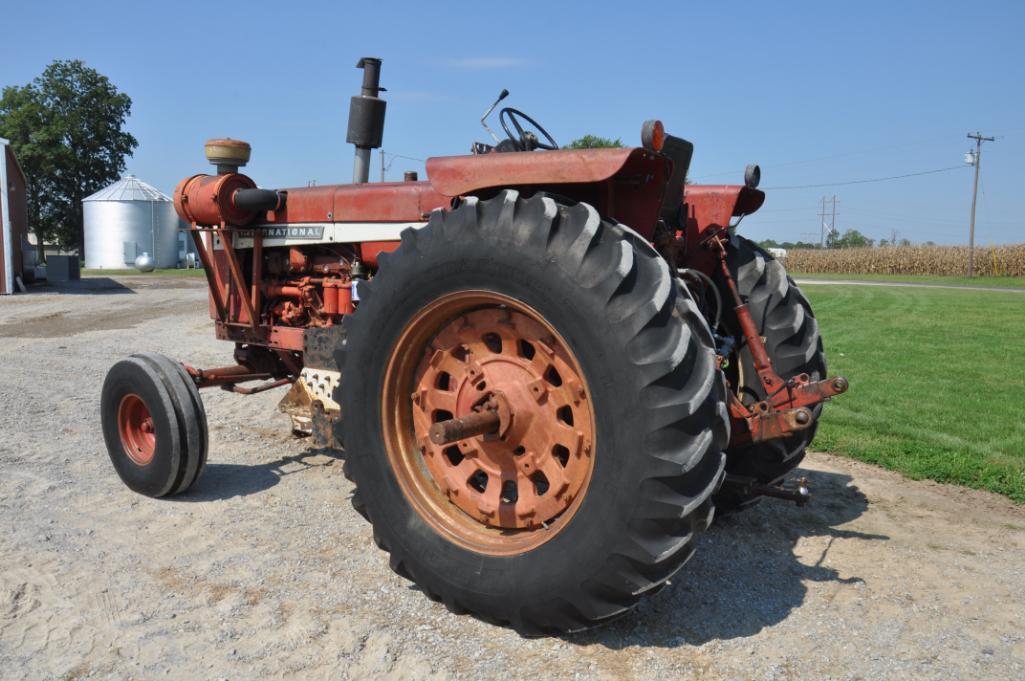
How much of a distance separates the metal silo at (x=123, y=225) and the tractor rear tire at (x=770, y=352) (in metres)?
37.9

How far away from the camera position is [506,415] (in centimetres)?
295

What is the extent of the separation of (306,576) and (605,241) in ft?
6.25

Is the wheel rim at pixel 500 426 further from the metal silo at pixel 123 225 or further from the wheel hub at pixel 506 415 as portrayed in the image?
the metal silo at pixel 123 225

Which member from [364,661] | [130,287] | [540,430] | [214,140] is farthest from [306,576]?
[130,287]

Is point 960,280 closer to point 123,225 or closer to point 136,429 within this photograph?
point 123,225

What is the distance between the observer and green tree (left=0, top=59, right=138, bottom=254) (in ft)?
146

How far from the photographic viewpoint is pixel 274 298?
502 cm

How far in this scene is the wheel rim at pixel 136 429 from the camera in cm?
457

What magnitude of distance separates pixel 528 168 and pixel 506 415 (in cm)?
90

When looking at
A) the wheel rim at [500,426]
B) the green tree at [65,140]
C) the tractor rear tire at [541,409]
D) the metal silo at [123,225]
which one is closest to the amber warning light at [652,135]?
the tractor rear tire at [541,409]

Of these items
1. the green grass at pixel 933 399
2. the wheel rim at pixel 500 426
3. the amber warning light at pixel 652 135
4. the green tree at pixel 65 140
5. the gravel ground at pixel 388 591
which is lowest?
the gravel ground at pixel 388 591

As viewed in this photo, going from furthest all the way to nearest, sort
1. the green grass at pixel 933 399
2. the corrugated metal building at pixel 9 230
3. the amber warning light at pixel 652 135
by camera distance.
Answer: the corrugated metal building at pixel 9 230, the green grass at pixel 933 399, the amber warning light at pixel 652 135

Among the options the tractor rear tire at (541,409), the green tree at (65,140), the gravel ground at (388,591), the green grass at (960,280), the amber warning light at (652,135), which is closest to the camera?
the tractor rear tire at (541,409)

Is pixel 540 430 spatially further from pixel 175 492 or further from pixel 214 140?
pixel 214 140
